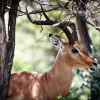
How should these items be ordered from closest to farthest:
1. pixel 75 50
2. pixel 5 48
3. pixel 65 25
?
pixel 5 48 < pixel 65 25 < pixel 75 50

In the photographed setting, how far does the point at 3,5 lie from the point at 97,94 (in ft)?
12.3

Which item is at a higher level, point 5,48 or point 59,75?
point 5,48

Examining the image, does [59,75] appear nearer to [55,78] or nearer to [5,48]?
[55,78]

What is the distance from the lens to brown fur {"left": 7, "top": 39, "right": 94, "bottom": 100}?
800cm

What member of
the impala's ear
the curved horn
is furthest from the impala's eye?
the impala's ear

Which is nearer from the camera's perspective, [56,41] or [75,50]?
[75,50]

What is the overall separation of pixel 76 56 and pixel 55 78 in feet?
1.86

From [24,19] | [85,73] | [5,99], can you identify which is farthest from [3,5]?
[24,19]

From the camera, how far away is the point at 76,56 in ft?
26.7

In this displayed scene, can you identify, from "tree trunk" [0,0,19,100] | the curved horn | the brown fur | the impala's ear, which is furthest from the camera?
the impala's ear

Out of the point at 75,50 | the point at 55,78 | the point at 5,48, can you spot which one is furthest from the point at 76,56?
the point at 5,48

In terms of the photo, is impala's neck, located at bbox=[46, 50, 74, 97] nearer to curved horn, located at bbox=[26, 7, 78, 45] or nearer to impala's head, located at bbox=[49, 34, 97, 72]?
impala's head, located at bbox=[49, 34, 97, 72]

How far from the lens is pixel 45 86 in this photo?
26.5 feet

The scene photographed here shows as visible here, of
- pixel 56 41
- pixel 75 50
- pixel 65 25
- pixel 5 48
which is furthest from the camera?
pixel 56 41
